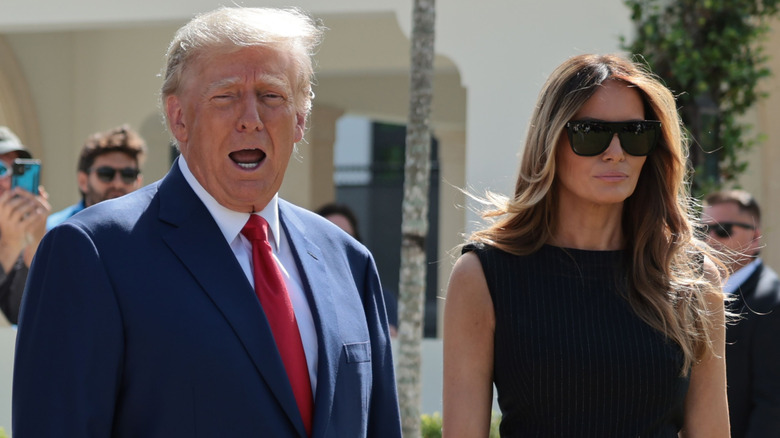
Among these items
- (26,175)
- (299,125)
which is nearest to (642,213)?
(299,125)

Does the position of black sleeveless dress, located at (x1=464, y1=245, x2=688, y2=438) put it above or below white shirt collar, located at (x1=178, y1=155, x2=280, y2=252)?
below

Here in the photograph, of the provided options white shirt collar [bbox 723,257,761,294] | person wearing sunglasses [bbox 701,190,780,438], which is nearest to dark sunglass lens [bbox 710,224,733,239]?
white shirt collar [bbox 723,257,761,294]

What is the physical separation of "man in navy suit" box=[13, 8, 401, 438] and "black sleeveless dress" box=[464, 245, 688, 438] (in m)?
0.35

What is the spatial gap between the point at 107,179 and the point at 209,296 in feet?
11.1

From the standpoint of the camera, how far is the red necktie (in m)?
2.36

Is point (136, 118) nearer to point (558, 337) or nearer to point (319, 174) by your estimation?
point (319, 174)

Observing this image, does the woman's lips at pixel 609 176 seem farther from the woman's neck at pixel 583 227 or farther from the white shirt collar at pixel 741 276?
the white shirt collar at pixel 741 276

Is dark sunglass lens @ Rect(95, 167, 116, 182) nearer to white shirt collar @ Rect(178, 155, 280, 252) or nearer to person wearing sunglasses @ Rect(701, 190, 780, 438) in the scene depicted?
person wearing sunglasses @ Rect(701, 190, 780, 438)

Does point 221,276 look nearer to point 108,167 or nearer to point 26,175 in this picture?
point 26,175

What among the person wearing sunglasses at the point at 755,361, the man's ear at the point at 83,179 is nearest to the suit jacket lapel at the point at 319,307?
the person wearing sunglasses at the point at 755,361

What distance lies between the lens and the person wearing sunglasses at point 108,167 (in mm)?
5473

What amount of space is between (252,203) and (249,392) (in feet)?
1.46

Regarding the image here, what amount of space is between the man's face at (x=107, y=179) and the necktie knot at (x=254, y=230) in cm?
311

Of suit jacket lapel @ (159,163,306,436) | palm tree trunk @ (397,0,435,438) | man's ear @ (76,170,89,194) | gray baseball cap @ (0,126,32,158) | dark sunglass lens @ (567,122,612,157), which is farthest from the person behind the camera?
palm tree trunk @ (397,0,435,438)
